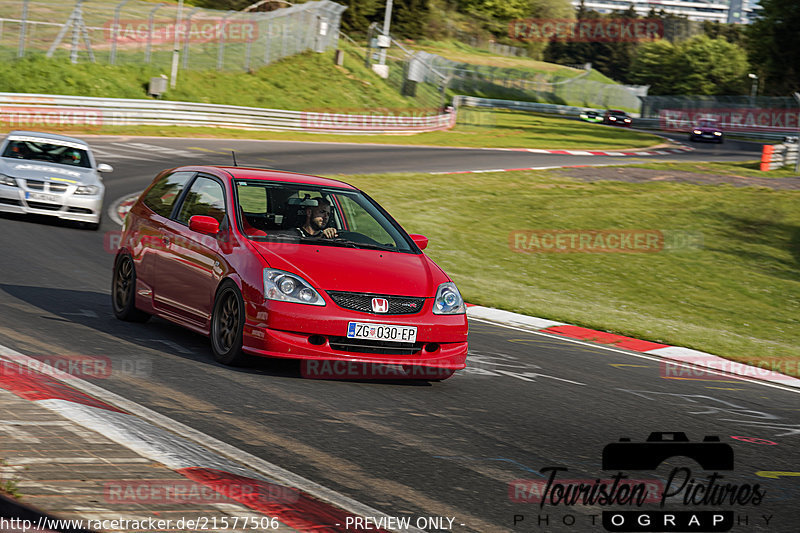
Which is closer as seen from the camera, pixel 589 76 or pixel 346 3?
pixel 346 3

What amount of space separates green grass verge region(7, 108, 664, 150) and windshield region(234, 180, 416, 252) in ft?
88.0

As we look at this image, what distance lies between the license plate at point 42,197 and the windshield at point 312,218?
8.24 metres

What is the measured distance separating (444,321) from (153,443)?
3.16 metres

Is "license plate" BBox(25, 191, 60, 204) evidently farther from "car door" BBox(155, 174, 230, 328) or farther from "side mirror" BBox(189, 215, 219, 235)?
"side mirror" BBox(189, 215, 219, 235)

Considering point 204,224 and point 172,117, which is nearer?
point 204,224

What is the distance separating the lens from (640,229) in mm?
22109

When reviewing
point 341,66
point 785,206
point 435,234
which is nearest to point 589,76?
point 341,66

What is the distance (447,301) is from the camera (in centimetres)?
774

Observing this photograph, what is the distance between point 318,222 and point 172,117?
3351cm

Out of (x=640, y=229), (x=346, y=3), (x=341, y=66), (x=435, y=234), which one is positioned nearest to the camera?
(x=435, y=234)

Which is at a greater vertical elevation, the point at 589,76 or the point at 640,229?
the point at 589,76

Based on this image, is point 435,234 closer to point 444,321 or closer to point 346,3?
point 444,321

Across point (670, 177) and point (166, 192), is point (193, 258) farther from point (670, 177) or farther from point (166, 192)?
point (670, 177)

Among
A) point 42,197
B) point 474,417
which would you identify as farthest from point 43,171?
point 474,417
